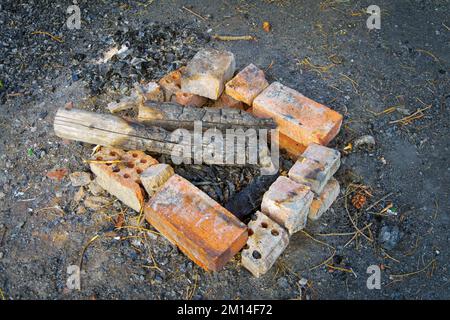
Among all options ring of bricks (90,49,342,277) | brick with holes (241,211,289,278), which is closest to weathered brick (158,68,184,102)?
ring of bricks (90,49,342,277)

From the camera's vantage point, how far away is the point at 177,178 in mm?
4223

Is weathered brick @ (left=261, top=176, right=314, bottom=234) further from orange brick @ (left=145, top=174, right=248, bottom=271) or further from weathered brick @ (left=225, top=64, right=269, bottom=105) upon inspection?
weathered brick @ (left=225, top=64, right=269, bottom=105)

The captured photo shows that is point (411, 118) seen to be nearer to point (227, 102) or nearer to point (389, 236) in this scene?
point (389, 236)

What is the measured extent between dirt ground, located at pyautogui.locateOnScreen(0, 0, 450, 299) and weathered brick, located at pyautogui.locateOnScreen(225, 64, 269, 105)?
69cm

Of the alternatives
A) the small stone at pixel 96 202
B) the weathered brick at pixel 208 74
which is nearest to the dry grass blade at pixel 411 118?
the weathered brick at pixel 208 74

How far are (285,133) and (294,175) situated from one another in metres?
0.58

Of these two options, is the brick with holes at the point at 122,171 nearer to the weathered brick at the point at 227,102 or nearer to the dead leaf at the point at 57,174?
the dead leaf at the point at 57,174

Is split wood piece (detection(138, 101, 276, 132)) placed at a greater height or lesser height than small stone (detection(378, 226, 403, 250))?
greater

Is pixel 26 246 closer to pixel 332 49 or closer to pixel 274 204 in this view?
pixel 274 204

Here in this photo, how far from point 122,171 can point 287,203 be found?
149cm

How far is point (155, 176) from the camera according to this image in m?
4.18

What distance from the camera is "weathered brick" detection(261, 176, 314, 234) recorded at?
13.1 ft

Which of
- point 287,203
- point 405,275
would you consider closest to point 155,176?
point 287,203

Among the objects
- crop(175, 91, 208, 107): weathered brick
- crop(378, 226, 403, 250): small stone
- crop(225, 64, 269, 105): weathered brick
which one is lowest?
crop(378, 226, 403, 250): small stone
